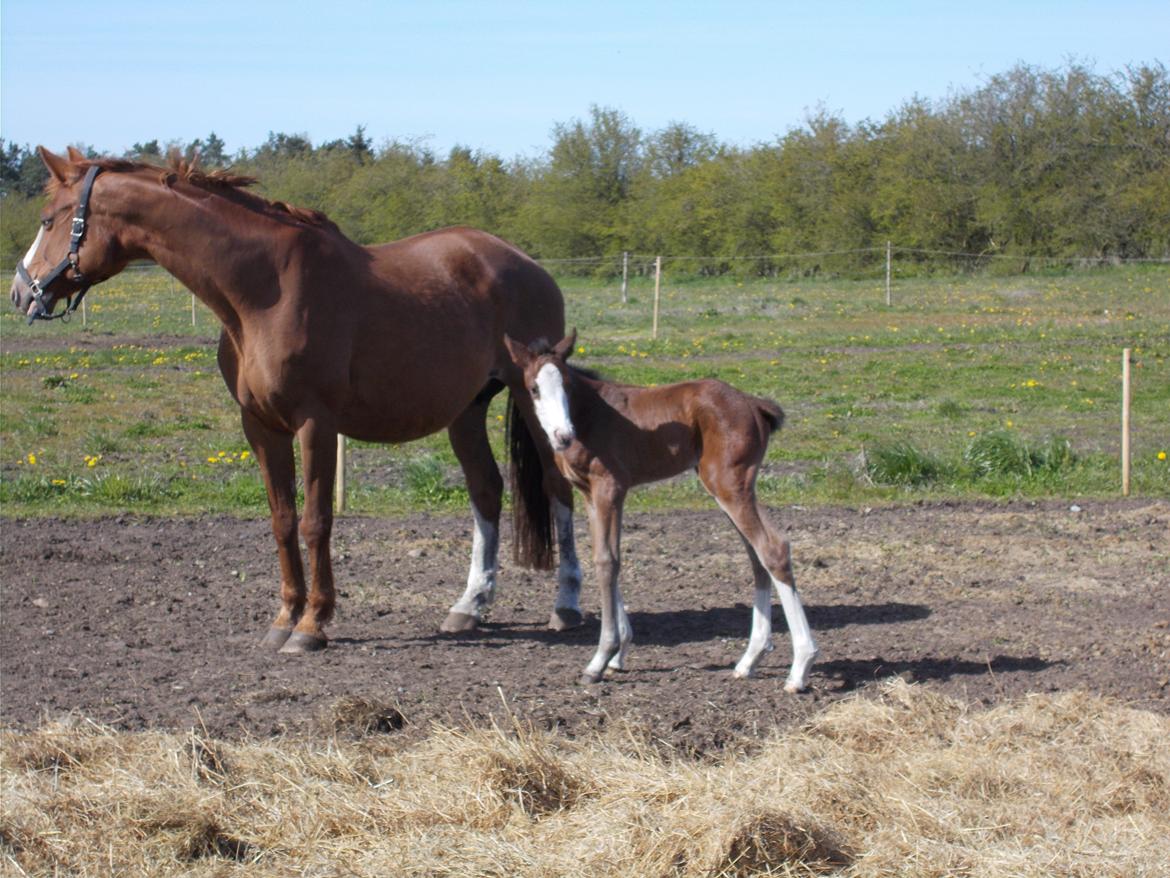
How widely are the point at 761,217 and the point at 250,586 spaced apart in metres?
39.2

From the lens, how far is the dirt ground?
6008 mm

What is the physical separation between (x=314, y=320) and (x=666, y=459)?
2.00m

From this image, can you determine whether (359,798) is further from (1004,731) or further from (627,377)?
(627,377)

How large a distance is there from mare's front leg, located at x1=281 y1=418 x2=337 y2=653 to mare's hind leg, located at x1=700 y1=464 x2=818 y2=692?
2.06 m

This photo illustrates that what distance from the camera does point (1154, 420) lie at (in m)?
14.8

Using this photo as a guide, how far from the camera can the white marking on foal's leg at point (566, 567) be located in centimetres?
762

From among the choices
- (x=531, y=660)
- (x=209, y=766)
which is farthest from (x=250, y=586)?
(x=209, y=766)

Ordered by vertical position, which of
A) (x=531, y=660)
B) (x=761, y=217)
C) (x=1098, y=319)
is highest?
(x=761, y=217)

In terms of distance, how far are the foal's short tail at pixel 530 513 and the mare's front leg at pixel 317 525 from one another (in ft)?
4.03

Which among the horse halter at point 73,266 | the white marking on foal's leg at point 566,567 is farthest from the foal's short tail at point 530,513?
the horse halter at point 73,266

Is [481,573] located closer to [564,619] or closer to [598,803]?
[564,619]

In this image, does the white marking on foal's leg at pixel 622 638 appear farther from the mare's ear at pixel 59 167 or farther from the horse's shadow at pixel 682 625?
the mare's ear at pixel 59 167

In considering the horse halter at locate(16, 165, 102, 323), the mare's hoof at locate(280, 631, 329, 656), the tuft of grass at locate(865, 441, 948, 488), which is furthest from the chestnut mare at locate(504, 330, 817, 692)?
Answer: the tuft of grass at locate(865, 441, 948, 488)

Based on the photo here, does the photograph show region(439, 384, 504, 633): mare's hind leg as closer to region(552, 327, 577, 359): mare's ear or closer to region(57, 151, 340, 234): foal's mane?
region(57, 151, 340, 234): foal's mane
